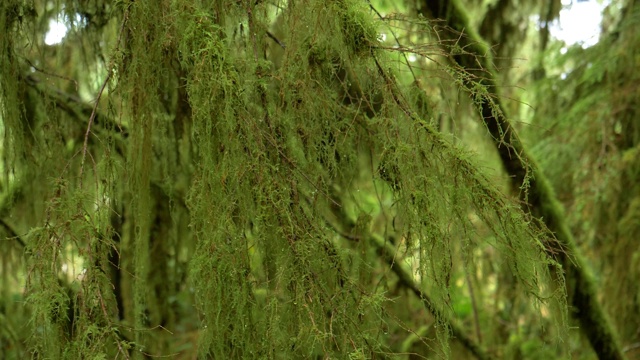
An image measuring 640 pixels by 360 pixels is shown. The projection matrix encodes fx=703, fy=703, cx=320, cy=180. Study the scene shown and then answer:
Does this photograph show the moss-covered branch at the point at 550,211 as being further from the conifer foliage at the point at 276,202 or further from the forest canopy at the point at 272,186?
the conifer foliage at the point at 276,202

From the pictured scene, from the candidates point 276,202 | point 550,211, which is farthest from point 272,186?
point 550,211

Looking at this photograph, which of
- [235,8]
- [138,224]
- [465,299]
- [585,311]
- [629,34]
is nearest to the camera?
[235,8]

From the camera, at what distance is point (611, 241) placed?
154 inches

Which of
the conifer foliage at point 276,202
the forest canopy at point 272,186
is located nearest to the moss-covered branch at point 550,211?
the forest canopy at point 272,186

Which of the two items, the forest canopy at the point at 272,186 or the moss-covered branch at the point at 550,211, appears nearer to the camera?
the forest canopy at the point at 272,186

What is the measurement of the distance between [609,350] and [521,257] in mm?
2155

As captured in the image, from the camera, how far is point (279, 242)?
1.49 meters

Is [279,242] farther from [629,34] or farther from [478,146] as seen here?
[629,34]

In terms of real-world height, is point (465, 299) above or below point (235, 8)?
below

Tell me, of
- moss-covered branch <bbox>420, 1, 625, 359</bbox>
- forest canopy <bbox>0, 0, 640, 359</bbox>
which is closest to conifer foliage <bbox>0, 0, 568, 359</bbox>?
forest canopy <bbox>0, 0, 640, 359</bbox>

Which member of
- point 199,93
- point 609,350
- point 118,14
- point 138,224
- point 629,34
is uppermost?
point 629,34

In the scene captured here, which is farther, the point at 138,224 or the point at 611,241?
the point at 611,241

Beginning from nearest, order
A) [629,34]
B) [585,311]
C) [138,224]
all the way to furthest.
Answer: [138,224] → [585,311] → [629,34]

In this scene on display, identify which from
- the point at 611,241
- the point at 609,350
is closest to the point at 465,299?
the point at 611,241
